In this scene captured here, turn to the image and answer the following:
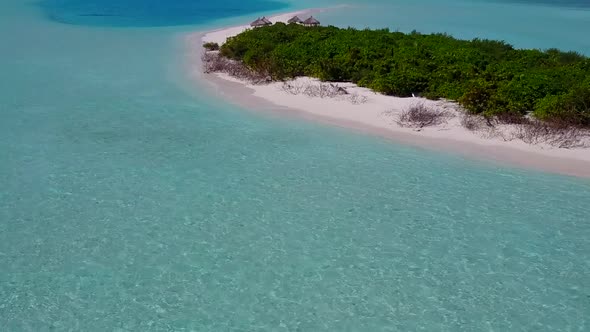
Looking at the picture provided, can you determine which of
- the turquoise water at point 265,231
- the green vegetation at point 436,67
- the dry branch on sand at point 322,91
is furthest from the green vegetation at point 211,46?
the turquoise water at point 265,231

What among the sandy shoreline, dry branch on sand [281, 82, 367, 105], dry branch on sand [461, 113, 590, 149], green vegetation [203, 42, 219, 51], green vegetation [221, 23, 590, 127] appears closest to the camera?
the sandy shoreline

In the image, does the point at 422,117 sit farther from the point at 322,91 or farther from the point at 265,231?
the point at 265,231

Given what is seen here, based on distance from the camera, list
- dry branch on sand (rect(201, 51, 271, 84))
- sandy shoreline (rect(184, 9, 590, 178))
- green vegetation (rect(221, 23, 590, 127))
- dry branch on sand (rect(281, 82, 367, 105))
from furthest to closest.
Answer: dry branch on sand (rect(201, 51, 271, 84)), dry branch on sand (rect(281, 82, 367, 105)), green vegetation (rect(221, 23, 590, 127)), sandy shoreline (rect(184, 9, 590, 178))

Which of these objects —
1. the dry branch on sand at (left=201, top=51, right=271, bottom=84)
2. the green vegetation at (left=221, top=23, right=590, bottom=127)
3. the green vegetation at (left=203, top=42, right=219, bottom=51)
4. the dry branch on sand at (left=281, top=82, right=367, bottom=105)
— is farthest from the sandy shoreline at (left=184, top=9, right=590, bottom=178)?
the green vegetation at (left=203, top=42, right=219, bottom=51)

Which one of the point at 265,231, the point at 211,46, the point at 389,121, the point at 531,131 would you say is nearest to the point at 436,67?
the point at 389,121

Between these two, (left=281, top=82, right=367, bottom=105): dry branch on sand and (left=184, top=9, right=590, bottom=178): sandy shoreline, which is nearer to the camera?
(left=184, top=9, right=590, bottom=178): sandy shoreline

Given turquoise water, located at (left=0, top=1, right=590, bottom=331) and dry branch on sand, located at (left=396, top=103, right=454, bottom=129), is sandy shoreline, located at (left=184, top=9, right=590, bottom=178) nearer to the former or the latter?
dry branch on sand, located at (left=396, top=103, right=454, bottom=129)
